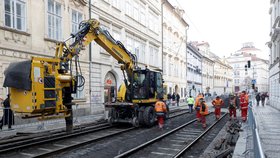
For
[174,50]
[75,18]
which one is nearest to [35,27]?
[75,18]

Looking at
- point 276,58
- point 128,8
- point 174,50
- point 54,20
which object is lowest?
point 276,58

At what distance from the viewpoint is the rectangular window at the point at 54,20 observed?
17.1 m

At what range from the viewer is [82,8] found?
20.0 meters

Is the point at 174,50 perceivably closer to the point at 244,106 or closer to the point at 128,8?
the point at 128,8

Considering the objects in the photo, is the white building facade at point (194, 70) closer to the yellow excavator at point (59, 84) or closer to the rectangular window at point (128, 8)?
the rectangular window at point (128, 8)

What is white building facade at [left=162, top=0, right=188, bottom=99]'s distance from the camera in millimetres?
38781

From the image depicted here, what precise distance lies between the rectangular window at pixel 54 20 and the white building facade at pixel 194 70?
3397 cm

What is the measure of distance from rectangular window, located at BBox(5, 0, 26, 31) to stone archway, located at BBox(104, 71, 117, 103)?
9.44 metres

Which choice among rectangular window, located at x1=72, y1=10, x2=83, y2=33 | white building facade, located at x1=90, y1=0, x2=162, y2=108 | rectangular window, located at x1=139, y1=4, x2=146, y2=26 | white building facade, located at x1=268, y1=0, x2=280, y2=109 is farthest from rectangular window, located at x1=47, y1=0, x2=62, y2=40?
white building facade, located at x1=268, y1=0, x2=280, y2=109

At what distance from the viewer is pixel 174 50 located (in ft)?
142

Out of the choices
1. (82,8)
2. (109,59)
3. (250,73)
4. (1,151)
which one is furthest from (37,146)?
(250,73)

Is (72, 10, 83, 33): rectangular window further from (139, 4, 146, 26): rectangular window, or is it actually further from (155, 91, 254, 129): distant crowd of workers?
(139, 4, 146, 26): rectangular window

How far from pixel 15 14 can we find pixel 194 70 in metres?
45.8

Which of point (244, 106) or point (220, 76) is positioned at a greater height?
point (220, 76)
